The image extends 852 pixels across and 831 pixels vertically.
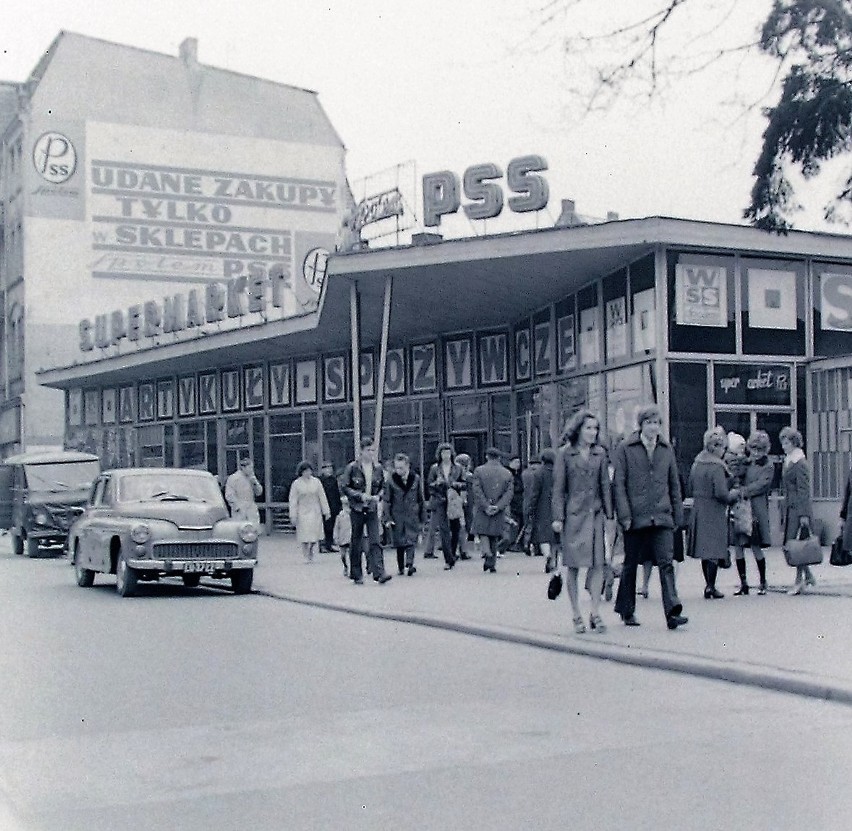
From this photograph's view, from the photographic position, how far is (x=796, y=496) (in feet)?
47.4

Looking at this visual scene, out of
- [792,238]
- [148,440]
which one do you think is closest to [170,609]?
[792,238]

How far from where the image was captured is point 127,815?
19.1 ft

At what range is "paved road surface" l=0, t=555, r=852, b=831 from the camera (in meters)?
5.80

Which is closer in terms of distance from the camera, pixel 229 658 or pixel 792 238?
pixel 229 658

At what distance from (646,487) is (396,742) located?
16.4ft

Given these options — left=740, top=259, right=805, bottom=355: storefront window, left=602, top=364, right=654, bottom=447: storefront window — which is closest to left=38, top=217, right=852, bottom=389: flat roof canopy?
left=740, top=259, right=805, bottom=355: storefront window

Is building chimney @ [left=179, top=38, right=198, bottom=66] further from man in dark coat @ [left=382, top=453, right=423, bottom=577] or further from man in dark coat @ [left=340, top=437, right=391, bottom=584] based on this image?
man in dark coat @ [left=340, top=437, right=391, bottom=584]

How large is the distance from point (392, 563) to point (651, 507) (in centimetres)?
1073

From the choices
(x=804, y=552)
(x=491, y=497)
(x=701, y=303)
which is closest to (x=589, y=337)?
(x=701, y=303)

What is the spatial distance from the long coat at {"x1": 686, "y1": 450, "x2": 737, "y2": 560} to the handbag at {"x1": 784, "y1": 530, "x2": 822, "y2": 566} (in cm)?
70

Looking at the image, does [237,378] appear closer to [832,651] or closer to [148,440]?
[148,440]

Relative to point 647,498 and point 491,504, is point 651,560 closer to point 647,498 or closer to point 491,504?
point 647,498

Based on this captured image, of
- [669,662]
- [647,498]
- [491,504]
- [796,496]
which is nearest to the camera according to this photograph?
[669,662]

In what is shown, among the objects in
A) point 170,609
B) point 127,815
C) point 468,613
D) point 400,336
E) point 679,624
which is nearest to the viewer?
point 127,815
